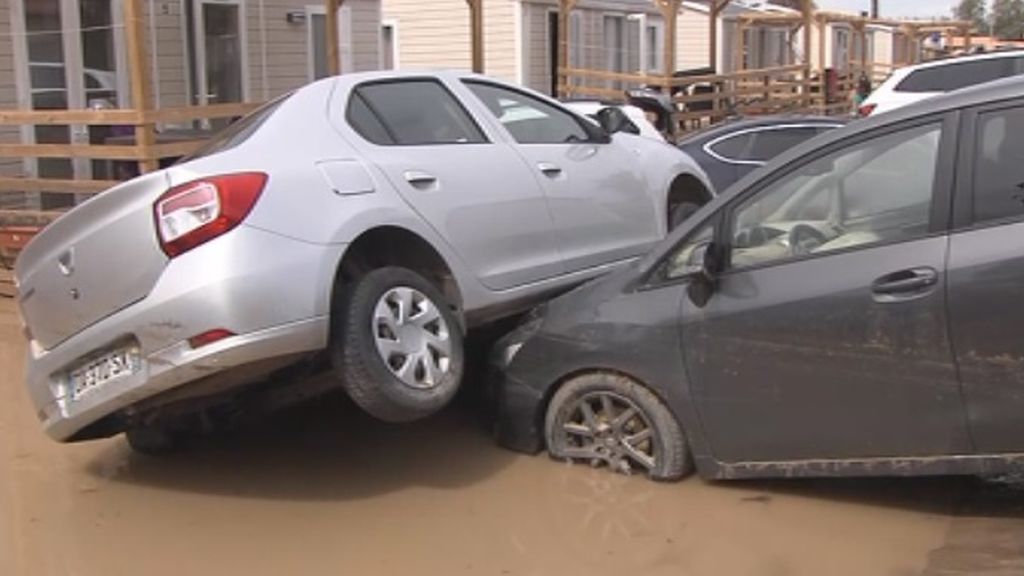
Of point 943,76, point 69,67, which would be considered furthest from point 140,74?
point 943,76

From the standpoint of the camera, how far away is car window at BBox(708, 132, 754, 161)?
34.1ft

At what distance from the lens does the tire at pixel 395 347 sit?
431cm

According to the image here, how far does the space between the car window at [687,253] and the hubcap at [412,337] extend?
961 mm

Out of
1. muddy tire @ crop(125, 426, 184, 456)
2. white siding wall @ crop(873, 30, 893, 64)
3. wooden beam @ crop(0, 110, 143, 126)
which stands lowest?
muddy tire @ crop(125, 426, 184, 456)

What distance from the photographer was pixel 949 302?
12.9 feet

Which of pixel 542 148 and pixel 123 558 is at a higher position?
pixel 542 148

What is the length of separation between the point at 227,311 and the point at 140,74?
17.3ft

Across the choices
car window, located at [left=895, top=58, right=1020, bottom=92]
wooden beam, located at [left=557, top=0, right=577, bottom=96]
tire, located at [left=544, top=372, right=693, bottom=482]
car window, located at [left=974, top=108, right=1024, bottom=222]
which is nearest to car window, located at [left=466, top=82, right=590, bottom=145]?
tire, located at [left=544, top=372, right=693, bottom=482]

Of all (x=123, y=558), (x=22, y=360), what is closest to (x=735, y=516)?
(x=123, y=558)

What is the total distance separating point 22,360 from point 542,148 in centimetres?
383

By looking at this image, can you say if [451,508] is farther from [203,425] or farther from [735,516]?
[203,425]

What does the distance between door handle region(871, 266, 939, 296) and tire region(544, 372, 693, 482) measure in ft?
3.42

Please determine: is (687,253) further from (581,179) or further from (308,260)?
(308,260)

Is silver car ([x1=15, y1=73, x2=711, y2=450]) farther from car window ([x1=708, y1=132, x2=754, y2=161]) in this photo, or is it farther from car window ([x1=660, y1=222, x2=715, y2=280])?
car window ([x1=708, y1=132, x2=754, y2=161])
